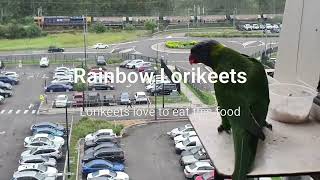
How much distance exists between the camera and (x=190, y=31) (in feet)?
42.8

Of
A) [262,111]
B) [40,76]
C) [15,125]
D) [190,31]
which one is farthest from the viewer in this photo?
[190,31]

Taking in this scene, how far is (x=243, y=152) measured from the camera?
3.40 feet

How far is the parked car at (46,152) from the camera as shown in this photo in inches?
219

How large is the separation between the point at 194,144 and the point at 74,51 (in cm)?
624

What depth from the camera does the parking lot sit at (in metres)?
5.08

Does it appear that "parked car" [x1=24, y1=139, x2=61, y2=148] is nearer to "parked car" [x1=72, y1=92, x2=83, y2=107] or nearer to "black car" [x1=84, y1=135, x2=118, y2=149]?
"black car" [x1=84, y1=135, x2=118, y2=149]

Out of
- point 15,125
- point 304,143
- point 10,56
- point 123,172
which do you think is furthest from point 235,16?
point 304,143

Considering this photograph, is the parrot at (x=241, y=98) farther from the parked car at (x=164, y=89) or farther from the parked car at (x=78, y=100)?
the parked car at (x=164, y=89)

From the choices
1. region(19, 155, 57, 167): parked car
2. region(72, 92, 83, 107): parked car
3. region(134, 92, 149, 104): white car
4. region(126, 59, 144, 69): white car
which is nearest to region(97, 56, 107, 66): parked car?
region(126, 59, 144, 69): white car

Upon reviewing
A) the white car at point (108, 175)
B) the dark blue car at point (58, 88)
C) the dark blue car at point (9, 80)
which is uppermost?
the dark blue car at point (9, 80)

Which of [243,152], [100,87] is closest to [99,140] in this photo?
[100,87]

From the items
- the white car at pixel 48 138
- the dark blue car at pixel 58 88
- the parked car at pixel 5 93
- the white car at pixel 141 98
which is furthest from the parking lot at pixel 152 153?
the parked car at pixel 5 93

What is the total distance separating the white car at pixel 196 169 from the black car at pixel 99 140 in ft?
3.86

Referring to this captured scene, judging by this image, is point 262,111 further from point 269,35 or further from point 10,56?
point 269,35
